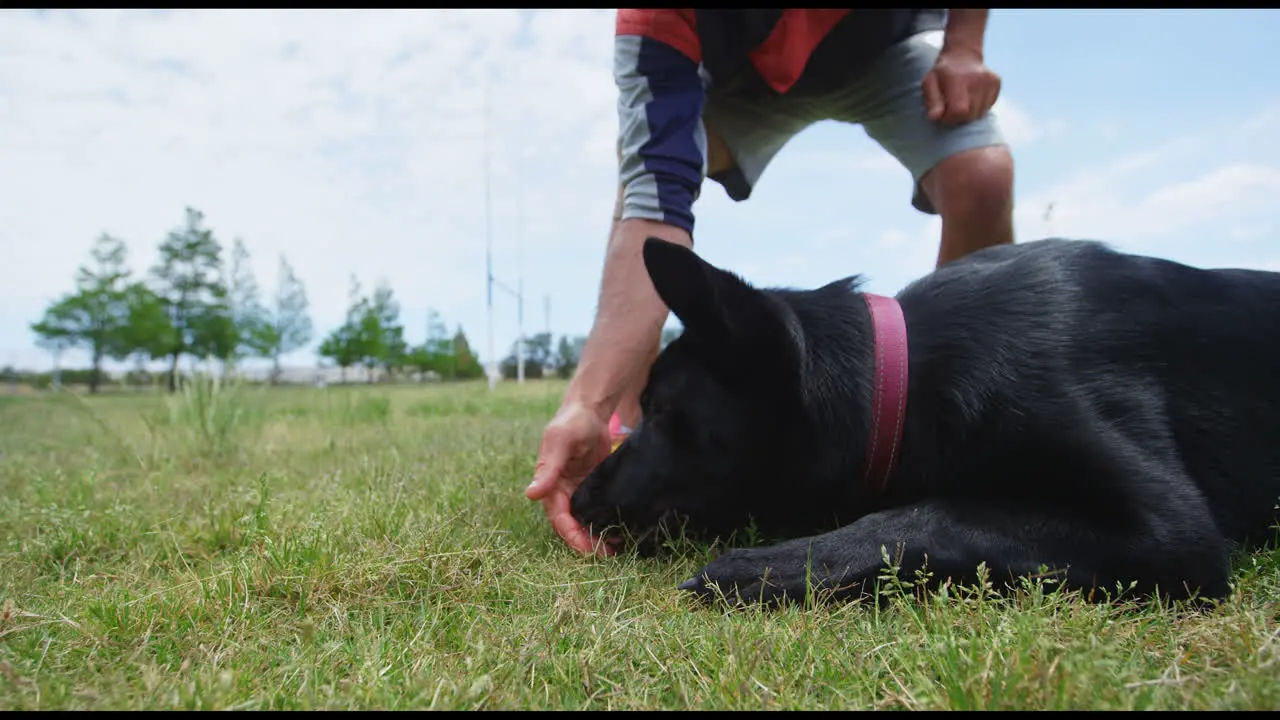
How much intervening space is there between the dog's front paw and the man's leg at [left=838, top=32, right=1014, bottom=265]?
198 cm

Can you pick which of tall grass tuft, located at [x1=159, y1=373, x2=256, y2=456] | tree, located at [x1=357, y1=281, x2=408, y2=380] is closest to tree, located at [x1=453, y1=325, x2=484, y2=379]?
tree, located at [x1=357, y1=281, x2=408, y2=380]

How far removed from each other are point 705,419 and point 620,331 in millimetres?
516

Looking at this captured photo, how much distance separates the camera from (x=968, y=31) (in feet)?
10.0

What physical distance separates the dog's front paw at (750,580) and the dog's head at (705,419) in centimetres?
36

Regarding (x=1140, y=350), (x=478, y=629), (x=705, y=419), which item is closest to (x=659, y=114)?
(x=705, y=419)

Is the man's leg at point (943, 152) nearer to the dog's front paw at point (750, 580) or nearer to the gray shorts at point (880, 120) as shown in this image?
the gray shorts at point (880, 120)

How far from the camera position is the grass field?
1073 millimetres

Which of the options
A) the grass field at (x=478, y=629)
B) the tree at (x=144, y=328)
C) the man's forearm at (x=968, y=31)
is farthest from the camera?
the tree at (x=144, y=328)

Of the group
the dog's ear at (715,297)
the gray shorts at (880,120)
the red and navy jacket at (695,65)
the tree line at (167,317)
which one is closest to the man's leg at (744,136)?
the gray shorts at (880,120)

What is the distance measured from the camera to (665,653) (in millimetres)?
1272

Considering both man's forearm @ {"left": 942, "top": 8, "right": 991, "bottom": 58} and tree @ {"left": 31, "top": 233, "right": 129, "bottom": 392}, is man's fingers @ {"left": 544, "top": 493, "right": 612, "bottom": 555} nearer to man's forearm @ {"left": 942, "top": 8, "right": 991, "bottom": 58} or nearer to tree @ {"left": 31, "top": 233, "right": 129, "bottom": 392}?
man's forearm @ {"left": 942, "top": 8, "right": 991, "bottom": 58}

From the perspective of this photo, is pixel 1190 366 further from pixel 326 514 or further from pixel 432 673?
pixel 326 514

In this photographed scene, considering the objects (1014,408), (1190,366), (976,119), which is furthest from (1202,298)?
(976,119)

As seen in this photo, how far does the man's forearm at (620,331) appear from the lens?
2357mm
